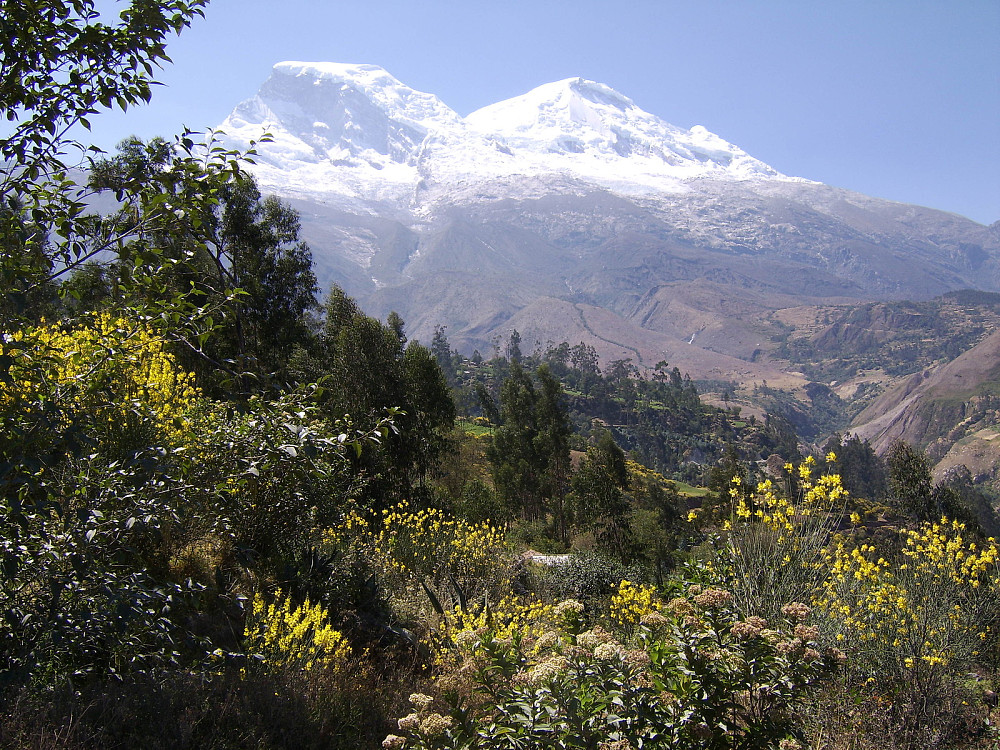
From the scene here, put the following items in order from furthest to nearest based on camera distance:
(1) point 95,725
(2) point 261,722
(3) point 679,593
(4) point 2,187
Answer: (3) point 679,593
(2) point 261,722
(1) point 95,725
(4) point 2,187

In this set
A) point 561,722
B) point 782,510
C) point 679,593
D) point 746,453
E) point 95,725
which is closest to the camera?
point 561,722

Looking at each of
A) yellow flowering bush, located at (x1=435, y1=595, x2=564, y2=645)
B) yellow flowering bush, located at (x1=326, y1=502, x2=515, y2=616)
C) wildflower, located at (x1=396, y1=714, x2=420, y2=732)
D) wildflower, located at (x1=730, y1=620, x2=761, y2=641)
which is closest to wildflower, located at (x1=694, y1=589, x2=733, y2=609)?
wildflower, located at (x1=730, y1=620, x2=761, y2=641)

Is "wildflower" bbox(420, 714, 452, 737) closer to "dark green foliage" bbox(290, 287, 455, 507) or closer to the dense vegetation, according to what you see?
the dense vegetation

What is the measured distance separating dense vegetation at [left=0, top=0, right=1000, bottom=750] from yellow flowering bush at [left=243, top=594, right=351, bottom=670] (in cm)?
4

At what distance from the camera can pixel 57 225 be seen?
317cm

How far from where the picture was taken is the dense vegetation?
3.14 m

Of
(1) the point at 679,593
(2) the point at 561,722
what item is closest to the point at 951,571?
(1) the point at 679,593

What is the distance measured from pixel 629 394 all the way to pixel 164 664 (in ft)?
443

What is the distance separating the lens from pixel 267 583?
694 centimetres

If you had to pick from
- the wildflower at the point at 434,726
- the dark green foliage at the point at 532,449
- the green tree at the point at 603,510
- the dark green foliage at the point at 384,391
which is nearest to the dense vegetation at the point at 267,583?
the wildflower at the point at 434,726

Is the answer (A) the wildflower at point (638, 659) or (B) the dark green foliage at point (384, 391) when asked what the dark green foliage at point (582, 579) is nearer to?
(B) the dark green foliage at point (384, 391)

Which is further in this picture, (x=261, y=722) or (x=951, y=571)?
(x=951, y=571)

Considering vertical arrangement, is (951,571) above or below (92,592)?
above

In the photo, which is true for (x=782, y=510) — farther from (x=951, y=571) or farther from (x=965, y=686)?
(x=965, y=686)
